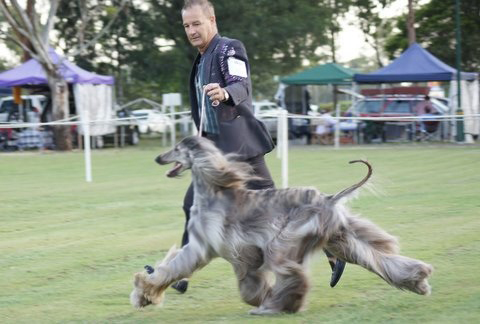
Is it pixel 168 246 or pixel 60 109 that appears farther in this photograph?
pixel 60 109

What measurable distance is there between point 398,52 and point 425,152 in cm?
1925

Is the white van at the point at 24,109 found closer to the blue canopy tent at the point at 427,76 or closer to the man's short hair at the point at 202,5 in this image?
the blue canopy tent at the point at 427,76

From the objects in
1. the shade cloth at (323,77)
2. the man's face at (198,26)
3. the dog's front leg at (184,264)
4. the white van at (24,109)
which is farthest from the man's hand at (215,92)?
the white van at (24,109)

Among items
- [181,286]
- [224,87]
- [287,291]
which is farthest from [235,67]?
[181,286]

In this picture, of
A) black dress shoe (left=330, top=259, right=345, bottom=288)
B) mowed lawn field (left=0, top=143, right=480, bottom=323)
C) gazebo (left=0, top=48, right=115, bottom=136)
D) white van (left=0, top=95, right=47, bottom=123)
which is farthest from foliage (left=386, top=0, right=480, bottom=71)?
black dress shoe (left=330, top=259, right=345, bottom=288)

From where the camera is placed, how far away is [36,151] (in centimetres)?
2414

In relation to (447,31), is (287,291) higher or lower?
lower

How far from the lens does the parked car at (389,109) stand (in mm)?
24219

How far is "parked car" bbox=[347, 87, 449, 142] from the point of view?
24.2 m

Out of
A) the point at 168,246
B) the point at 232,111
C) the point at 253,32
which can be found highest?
the point at 253,32

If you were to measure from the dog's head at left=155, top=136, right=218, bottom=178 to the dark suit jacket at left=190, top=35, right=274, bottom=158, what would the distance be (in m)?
0.38

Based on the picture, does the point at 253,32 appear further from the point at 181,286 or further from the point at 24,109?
the point at 181,286

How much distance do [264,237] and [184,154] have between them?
677 millimetres

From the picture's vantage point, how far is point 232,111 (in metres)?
5.36
